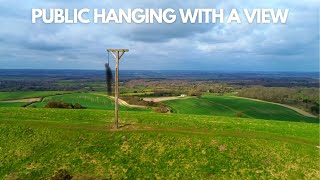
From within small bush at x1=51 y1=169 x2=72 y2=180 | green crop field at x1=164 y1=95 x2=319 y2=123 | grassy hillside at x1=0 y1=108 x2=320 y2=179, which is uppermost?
grassy hillside at x1=0 y1=108 x2=320 y2=179

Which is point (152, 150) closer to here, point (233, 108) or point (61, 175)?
point (61, 175)

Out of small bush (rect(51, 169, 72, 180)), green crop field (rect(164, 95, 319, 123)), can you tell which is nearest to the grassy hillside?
small bush (rect(51, 169, 72, 180))

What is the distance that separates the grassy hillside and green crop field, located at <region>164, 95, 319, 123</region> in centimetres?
4832

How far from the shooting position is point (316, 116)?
90562 millimetres

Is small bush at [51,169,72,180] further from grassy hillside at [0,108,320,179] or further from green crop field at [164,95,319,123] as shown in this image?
green crop field at [164,95,319,123]

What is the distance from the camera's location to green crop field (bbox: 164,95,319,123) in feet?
277

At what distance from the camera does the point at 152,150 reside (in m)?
29.4

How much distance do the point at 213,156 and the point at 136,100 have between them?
62.9 m

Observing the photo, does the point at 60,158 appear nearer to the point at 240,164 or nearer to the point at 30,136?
the point at 30,136

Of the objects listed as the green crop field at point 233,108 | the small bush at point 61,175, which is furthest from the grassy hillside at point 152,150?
the green crop field at point 233,108

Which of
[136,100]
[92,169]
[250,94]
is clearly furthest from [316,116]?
[92,169]

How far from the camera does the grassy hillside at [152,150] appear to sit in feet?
86.6

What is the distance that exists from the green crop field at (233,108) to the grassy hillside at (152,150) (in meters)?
48.3

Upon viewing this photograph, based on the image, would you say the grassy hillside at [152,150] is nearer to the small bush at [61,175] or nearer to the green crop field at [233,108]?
the small bush at [61,175]
